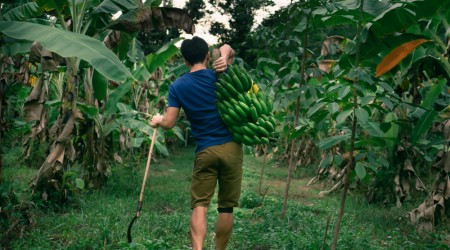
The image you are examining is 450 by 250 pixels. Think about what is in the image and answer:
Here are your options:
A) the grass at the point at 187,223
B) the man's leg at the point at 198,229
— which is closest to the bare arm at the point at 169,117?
the man's leg at the point at 198,229

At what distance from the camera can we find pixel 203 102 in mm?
3715

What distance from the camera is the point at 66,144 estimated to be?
5324 mm

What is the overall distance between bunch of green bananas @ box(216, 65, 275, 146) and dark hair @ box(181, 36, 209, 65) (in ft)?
0.69

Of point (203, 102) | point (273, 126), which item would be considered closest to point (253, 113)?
point (273, 126)

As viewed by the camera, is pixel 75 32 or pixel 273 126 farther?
pixel 75 32

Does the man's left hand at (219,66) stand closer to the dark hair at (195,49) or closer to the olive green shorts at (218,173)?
the dark hair at (195,49)

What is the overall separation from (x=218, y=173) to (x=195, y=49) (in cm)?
92

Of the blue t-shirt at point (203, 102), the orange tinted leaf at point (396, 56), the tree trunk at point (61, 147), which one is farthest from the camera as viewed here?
the tree trunk at point (61, 147)

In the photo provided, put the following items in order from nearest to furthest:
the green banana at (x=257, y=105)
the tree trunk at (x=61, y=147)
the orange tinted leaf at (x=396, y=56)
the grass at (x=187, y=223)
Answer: the orange tinted leaf at (x=396, y=56)
the green banana at (x=257, y=105)
the grass at (x=187, y=223)
the tree trunk at (x=61, y=147)

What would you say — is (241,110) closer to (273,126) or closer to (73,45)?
(273,126)

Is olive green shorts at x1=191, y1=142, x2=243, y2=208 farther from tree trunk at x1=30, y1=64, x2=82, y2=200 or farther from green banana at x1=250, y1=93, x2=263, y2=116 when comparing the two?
tree trunk at x1=30, y1=64, x2=82, y2=200

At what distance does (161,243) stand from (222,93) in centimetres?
116

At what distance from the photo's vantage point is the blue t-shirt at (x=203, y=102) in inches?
146

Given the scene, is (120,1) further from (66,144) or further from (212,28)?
(212,28)
